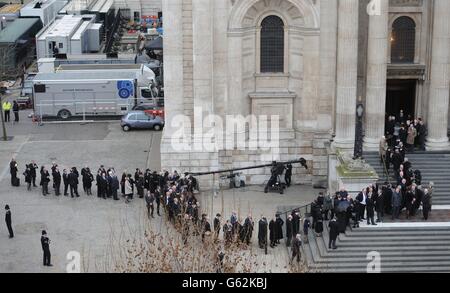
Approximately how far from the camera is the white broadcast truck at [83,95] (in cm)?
6312

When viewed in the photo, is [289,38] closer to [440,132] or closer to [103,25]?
[440,132]

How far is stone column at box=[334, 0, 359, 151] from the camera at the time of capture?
45781 millimetres

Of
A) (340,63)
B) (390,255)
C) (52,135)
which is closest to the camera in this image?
(390,255)

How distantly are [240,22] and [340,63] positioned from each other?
5575 millimetres

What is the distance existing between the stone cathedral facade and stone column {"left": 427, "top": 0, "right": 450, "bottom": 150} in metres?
0.05

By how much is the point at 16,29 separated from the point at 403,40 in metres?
46.0

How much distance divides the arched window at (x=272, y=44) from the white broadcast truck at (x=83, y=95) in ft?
55.4

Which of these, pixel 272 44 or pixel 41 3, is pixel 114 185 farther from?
pixel 41 3

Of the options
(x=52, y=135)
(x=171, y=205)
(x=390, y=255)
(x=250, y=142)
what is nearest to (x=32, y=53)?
(x=52, y=135)

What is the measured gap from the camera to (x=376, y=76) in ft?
150

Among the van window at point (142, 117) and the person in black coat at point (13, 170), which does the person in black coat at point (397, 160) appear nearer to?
the person in black coat at point (13, 170)

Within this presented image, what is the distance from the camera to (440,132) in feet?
153

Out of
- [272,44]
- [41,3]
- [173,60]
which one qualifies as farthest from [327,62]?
[41,3]

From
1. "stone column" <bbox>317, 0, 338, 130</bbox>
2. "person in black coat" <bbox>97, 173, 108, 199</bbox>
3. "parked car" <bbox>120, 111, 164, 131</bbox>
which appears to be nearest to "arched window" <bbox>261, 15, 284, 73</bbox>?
"stone column" <bbox>317, 0, 338, 130</bbox>
